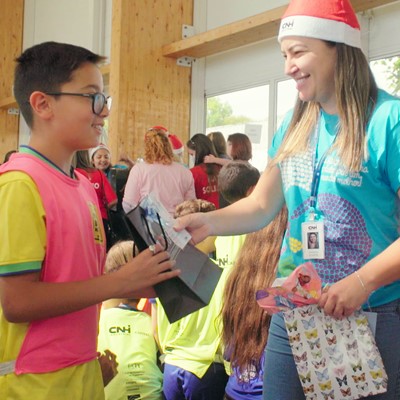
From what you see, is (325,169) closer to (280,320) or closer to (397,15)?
(280,320)

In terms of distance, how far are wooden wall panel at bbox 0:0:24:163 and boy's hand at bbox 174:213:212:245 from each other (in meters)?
12.6

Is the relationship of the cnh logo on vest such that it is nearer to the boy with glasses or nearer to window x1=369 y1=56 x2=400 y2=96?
the boy with glasses

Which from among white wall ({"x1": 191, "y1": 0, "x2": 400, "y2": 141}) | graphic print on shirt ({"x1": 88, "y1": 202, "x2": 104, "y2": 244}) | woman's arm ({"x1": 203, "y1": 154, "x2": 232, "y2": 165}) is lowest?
graphic print on shirt ({"x1": 88, "y1": 202, "x2": 104, "y2": 244})

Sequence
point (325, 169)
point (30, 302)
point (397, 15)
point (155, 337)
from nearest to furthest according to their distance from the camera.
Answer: point (30, 302) < point (325, 169) < point (155, 337) < point (397, 15)

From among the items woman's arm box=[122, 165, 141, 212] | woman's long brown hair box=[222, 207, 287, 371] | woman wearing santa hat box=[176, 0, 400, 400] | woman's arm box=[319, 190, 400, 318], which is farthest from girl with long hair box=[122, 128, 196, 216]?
woman's arm box=[319, 190, 400, 318]

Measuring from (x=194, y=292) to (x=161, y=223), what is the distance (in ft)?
0.73

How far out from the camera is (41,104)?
1.83m

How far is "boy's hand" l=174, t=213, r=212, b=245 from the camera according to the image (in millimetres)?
1919

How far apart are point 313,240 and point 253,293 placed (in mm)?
853

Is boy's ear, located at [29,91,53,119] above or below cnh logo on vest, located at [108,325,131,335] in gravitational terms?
above

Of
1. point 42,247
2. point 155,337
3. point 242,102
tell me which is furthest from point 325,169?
point 242,102

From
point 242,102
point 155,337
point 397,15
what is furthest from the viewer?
point 242,102

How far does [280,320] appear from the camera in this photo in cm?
182

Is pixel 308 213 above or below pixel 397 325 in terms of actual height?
above
